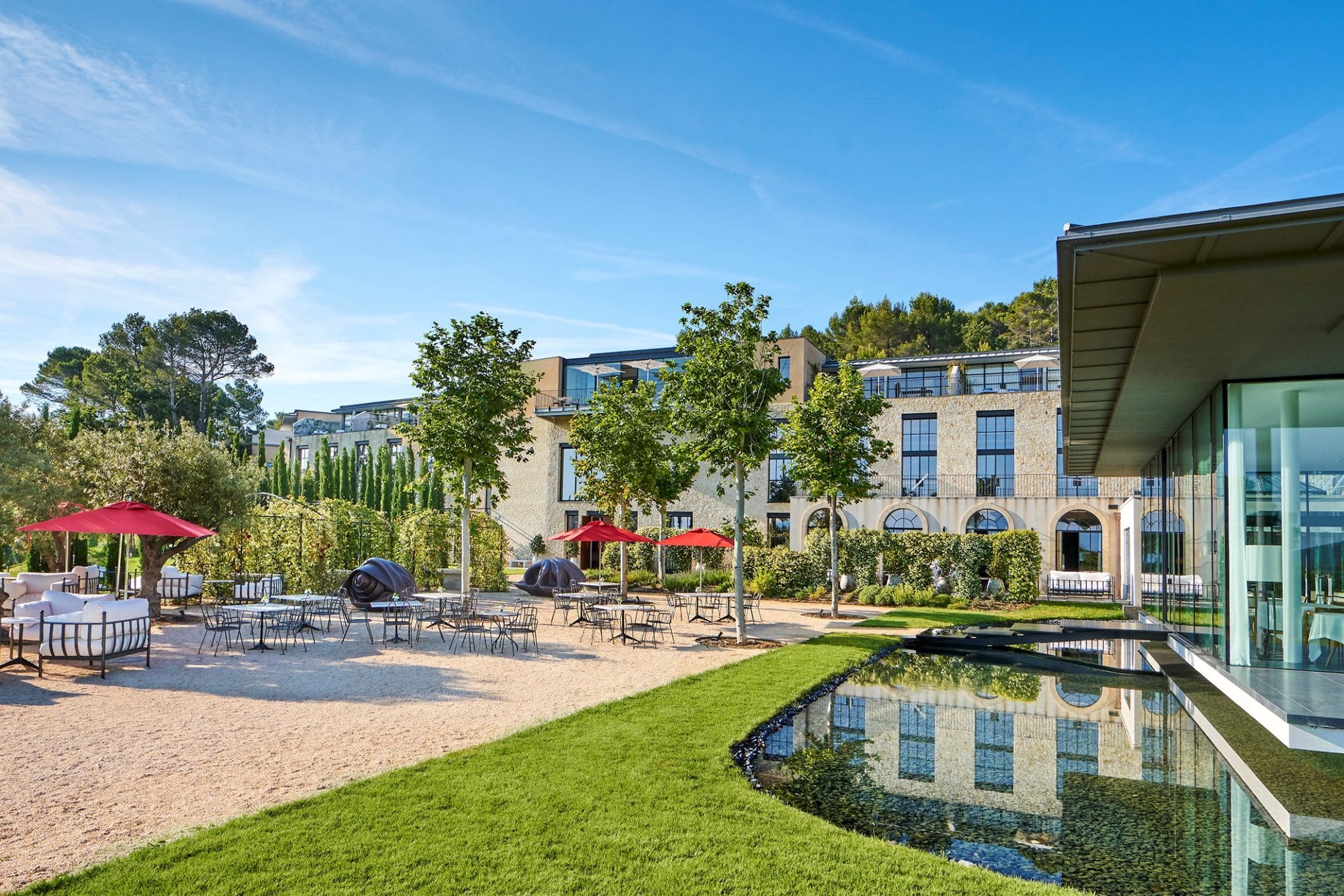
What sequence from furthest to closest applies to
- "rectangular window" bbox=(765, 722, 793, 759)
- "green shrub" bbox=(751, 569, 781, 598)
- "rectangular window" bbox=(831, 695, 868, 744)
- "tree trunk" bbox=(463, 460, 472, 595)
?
"green shrub" bbox=(751, 569, 781, 598) < "tree trunk" bbox=(463, 460, 472, 595) < "rectangular window" bbox=(831, 695, 868, 744) < "rectangular window" bbox=(765, 722, 793, 759)

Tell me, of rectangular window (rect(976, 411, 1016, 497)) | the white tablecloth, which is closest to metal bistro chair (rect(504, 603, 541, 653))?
the white tablecloth

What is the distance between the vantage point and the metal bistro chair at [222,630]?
12727mm

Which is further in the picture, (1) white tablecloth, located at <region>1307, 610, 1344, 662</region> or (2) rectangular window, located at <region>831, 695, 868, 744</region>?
(2) rectangular window, located at <region>831, 695, 868, 744</region>

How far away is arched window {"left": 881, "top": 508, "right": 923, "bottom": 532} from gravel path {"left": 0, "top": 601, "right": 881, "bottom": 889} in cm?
1655

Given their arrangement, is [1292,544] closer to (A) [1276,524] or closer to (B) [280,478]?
(A) [1276,524]

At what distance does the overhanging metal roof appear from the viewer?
4.92m

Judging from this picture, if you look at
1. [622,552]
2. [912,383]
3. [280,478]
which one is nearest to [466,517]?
[622,552]

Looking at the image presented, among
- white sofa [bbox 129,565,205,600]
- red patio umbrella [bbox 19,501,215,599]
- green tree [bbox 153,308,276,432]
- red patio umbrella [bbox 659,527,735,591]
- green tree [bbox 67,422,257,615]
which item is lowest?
white sofa [bbox 129,565,205,600]

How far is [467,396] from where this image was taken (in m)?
17.5

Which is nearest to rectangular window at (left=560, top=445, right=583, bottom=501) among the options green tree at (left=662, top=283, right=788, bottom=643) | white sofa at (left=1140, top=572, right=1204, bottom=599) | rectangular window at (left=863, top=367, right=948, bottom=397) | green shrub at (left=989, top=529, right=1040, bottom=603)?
rectangular window at (left=863, top=367, right=948, bottom=397)

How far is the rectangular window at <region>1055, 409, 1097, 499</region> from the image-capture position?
88.2 feet

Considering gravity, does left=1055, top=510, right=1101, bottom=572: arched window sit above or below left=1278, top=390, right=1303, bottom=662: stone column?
below

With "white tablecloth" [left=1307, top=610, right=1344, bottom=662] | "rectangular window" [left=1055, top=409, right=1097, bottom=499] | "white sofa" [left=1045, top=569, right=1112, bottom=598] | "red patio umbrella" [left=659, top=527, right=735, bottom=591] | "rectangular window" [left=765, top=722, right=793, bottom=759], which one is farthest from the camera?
"rectangular window" [left=1055, top=409, right=1097, bottom=499]

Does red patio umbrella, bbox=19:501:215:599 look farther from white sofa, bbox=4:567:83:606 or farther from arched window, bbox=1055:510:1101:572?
arched window, bbox=1055:510:1101:572
